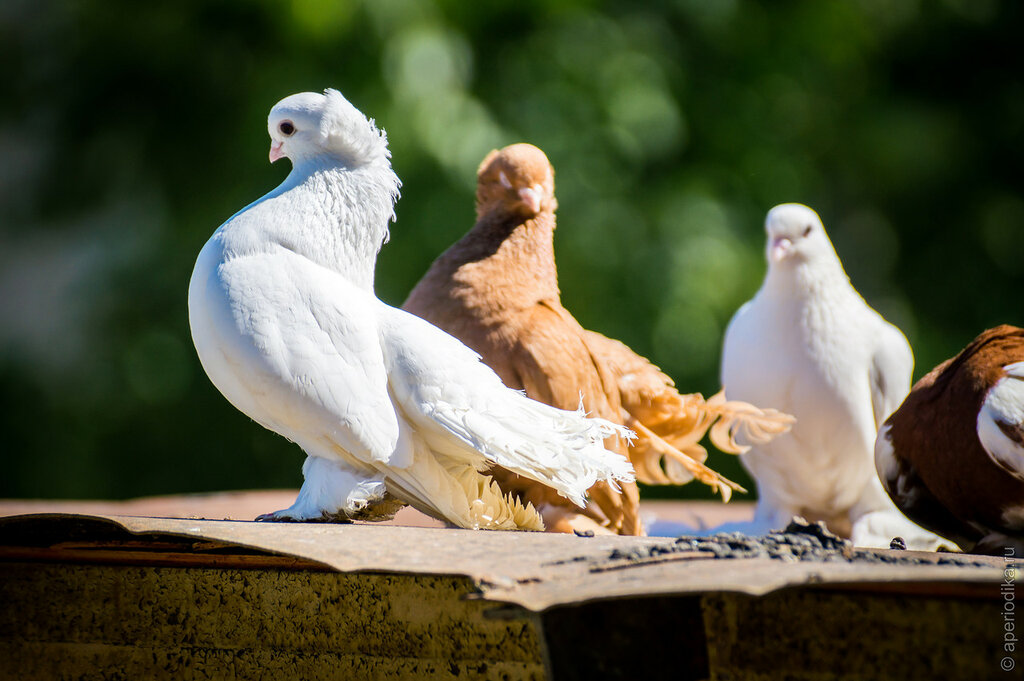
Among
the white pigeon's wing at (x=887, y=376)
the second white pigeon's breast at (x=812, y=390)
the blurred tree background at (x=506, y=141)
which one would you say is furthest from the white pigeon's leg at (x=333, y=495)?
the blurred tree background at (x=506, y=141)

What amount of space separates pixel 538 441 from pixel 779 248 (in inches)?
57.0

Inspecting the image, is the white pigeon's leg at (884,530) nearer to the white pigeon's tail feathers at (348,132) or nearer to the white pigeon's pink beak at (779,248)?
the white pigeon's pink beak at (779,248)

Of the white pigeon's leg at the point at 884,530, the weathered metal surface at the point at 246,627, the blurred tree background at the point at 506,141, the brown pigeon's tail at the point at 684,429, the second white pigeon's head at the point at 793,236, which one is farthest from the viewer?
the blurred tree background at the point at 506,141

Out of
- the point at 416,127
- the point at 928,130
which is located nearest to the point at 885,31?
the point at 928,130

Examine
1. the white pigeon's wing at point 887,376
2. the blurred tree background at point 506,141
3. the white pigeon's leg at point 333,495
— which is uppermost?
the blurred tree background at point 506,141

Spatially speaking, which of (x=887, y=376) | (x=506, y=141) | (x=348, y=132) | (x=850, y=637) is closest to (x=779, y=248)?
(x=887, y=376)

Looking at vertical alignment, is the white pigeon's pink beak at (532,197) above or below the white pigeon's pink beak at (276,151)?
above

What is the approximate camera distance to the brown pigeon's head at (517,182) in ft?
9.23

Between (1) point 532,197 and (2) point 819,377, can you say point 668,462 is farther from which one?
(1) point 532,197

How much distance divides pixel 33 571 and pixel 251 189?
515 cm

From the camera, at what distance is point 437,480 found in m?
2.27

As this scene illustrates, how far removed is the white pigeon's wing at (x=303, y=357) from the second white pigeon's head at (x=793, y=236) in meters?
1.66

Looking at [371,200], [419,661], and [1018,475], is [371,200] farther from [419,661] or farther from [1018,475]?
[1018,475]

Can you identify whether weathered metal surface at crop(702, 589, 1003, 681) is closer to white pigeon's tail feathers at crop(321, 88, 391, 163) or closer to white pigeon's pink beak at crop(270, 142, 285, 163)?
white pigeon's tail feathers at crop(321, 88, 391, 163)
